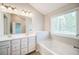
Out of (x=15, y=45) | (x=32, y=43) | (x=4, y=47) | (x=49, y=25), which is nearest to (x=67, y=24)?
(x=49, y=25)

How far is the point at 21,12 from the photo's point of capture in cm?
289

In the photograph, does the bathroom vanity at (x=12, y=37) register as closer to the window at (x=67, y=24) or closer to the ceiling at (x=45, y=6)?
the ceiling at (x=45, y=6)

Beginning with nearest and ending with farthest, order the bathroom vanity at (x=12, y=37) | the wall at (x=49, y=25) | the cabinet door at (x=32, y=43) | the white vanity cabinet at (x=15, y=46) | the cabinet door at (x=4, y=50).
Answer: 1. the cabinet door at (x=4, y=50)
2. the bathroom vanity at (x=12, y=37)
3. the white vanity cabinet at (x=15, y=46)
4. the wall at (x=49, y=25)
5. the cabinet door at (x=32, y=43)

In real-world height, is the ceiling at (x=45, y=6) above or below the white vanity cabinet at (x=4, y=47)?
above

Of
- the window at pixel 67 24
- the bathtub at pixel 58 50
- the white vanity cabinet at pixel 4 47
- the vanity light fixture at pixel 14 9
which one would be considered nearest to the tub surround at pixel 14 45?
the white vanity cabinet at pixel 4 47

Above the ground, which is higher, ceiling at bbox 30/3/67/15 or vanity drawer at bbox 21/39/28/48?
ceiling at bbox 30/3/67/15

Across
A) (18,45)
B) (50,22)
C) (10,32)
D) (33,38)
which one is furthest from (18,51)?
(50,22)

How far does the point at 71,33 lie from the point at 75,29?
168mm

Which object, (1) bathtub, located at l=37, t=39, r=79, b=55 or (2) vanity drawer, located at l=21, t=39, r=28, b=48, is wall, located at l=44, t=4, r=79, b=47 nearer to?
(1) bathtub, located at l=37, t=39, r=79, b=55

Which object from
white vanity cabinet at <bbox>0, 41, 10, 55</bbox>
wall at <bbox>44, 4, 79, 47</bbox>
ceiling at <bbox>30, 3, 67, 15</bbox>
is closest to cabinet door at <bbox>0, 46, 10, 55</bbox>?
white vanity cabinet at <bbox>0, 41, 10, 55</bbox>

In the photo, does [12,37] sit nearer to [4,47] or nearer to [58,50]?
[4,47]

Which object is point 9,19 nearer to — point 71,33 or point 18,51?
point 18,51

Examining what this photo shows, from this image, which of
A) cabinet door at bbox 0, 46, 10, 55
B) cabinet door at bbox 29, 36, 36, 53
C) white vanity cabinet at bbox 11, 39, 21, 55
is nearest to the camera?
cabinet door at bbox 0, 46, 10, 55

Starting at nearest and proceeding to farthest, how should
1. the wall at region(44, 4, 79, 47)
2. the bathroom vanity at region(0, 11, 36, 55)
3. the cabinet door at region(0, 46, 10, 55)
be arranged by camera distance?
the cabinet door at region(0, 46, 10, 55)
the bathroom vanity at region(0, 11, 36, 55)
the wall at region(44, 4, 79, 47)
